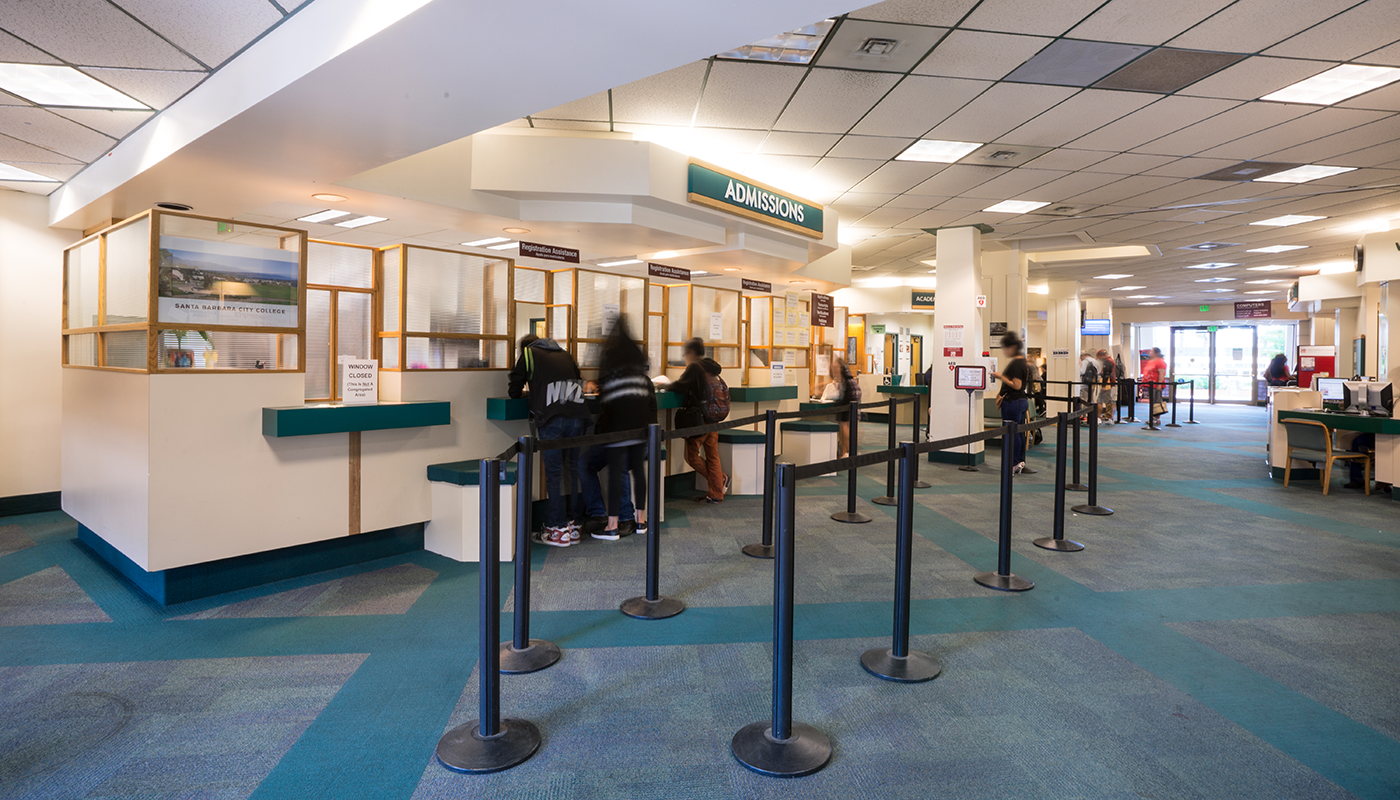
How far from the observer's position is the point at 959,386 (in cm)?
858

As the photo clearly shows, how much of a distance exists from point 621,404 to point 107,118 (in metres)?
3.86

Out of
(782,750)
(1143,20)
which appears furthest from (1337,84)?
(782,750)

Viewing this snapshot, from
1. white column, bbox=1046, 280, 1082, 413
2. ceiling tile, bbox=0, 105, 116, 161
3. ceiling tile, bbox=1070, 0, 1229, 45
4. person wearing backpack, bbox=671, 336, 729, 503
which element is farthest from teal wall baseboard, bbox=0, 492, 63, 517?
white column, bbox=1046, 280, 1082, 413

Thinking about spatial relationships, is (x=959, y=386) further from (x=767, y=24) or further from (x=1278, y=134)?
(x=767, y=24)

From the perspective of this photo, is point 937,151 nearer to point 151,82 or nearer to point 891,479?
point 891,479

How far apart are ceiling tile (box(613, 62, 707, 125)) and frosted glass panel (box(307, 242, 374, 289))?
2101mm

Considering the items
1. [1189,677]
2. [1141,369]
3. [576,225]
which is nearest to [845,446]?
[576,225]

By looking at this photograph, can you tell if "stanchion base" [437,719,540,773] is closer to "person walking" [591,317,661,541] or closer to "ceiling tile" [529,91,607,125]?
"person walking" [591,317,661,541]

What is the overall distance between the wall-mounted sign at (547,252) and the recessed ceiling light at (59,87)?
2.96m

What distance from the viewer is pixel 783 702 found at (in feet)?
7.55

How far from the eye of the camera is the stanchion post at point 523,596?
104 inches

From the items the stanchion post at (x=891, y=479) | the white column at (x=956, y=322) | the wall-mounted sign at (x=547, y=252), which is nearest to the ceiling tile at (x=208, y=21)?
the wall-mounted sign at (x=547, y=252)

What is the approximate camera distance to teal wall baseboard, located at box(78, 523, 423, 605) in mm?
3678

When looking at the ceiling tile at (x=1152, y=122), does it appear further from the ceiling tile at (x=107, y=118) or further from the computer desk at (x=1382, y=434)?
the ceiling tile at (x=107, y=118)
